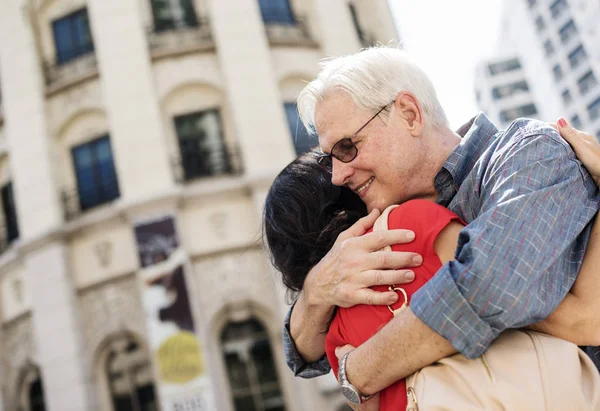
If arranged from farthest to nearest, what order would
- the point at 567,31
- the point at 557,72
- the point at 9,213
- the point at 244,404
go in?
the point at 557,72 → the point at 567,31 → the point at 9,213 → the point at 244,404

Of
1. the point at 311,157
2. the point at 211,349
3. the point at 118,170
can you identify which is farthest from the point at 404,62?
the point at 118,170

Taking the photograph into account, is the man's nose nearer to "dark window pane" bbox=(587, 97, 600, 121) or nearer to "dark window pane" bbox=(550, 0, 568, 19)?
"dark window pane" bbox=(587, 97, 600, 121)

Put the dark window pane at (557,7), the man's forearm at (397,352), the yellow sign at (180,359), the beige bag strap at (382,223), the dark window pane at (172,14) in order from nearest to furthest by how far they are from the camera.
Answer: the man's forearm at (397,352)
the beige bag strap at (382,223)
the yellow sign at (180,359)
the dark window pane at (172,14)
the dark window pane at (557,7)

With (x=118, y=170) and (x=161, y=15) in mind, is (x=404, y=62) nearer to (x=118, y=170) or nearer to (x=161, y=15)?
(x=118, y=170)

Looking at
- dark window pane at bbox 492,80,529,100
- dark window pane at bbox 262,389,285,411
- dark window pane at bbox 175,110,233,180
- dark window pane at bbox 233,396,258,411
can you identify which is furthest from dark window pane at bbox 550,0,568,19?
dark window pane at bbox 233,396,258,411

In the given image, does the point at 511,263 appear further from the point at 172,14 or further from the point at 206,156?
the point at 172,14

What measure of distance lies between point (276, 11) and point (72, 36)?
4.47 m

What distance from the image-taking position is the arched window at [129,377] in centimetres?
1170

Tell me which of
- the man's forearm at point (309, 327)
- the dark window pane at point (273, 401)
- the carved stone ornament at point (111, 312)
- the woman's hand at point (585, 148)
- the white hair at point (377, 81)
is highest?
the carved stone ornament at point (111, 312)

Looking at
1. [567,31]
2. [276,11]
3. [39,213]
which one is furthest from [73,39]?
[567,31]

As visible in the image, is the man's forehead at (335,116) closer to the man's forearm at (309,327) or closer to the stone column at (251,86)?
the man's forearm at (309,327)

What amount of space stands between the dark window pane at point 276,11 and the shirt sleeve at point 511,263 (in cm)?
1276

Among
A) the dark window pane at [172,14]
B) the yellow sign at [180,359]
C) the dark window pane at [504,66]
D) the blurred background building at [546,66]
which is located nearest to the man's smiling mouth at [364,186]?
the yellow sign at [180,359]

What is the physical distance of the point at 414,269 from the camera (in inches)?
67.2
